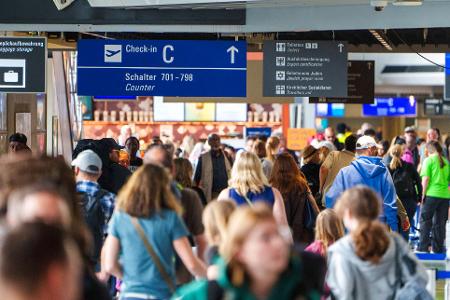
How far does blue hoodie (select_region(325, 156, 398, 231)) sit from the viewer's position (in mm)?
11789

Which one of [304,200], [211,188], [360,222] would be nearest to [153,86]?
[211,188]

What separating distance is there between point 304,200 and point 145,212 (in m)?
4.37

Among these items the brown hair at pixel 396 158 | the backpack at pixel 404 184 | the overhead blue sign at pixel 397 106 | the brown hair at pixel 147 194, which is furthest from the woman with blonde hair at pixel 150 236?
the overhead blue sign at pixel 397 106

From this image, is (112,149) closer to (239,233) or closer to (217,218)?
(217,218)

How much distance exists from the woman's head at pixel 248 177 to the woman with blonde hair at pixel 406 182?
24.3ft

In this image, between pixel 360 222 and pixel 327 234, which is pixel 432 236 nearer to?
pixel 327 234

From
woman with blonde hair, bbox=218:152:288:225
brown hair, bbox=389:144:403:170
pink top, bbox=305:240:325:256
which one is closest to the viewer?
pink top, bbox=305:240:325:256

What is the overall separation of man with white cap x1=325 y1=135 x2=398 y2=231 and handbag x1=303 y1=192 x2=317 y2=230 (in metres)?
0.44

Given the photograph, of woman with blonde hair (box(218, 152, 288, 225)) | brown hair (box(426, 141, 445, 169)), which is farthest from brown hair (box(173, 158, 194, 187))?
brown hair (box(426, 141, 445, 169))

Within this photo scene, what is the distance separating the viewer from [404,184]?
16781mm

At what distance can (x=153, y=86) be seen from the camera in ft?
51.2

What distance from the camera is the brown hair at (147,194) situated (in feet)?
23.3

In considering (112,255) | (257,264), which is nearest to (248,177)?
(112,255)

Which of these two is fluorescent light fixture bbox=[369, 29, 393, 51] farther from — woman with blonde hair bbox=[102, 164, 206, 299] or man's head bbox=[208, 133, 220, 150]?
woman with blonde hair bbox=[102, 164, 206, 299]
